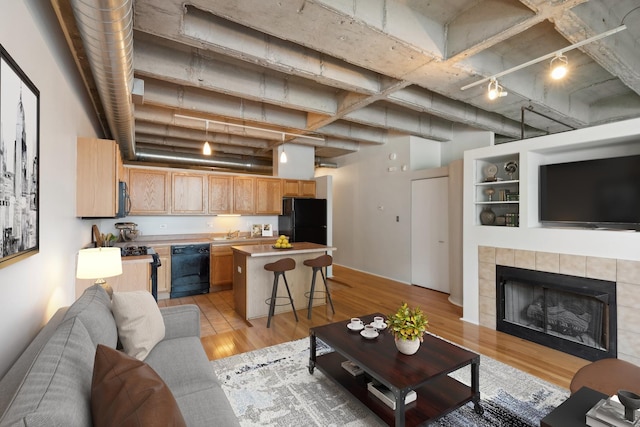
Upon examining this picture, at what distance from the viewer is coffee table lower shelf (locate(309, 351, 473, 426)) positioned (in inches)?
73.4

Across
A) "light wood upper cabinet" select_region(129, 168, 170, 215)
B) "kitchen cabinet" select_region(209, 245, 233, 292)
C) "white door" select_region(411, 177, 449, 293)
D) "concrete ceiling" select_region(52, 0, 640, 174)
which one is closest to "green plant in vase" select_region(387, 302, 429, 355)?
"concrete ceiling" select_region(52, 0, 640, 174)

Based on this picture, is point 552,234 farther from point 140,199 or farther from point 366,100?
point 140,199

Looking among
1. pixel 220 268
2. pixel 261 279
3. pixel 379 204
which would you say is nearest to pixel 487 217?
pixel 379 204

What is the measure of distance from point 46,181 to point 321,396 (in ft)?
8.10

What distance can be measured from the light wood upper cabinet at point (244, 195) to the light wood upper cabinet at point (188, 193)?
580mm

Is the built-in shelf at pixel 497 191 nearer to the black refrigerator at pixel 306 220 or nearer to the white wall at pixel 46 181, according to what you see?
the black refrigerator at pixel 306 220

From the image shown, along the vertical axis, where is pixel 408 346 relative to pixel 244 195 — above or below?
below

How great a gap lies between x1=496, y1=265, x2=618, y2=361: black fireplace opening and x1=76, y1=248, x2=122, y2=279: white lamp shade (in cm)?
403

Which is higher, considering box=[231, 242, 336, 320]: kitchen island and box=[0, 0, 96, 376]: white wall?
box=[0, 0, 96, 376]: white wall

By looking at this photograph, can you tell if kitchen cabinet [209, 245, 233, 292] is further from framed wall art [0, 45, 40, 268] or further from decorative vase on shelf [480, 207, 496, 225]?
decorative vase on shelf [480, 207, 496, 225]

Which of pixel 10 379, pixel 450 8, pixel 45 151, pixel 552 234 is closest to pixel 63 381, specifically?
pixel 10 379

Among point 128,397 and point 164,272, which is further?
point 164,272

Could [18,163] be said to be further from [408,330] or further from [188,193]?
[188,193]

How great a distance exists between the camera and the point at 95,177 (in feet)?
10.00
